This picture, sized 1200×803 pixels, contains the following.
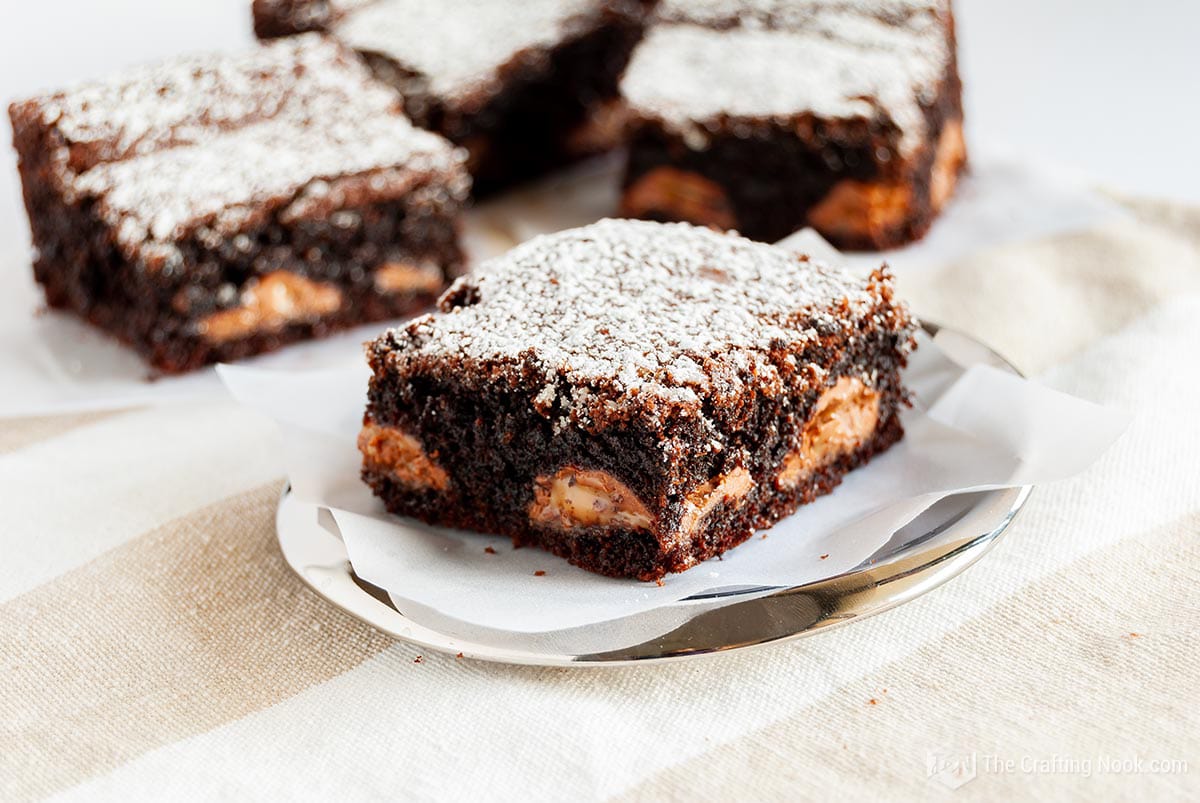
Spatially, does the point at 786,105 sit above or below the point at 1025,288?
above

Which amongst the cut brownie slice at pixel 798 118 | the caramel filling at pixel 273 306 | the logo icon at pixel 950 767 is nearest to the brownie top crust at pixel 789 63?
the cut brownie slice at pixel 798 118

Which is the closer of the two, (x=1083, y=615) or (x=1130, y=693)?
(x=1130, y=693)

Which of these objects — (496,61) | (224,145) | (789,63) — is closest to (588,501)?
(224,145)

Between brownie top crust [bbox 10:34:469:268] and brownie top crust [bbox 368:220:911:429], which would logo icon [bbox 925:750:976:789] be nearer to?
brownie top crust [bbox 368:220:911:429]

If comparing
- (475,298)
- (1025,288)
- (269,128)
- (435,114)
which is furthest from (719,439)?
(435,114)

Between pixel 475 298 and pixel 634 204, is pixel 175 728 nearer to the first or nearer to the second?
pixel 475 298

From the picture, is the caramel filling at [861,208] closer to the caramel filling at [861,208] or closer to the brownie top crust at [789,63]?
the caramel filling at [861,208]
